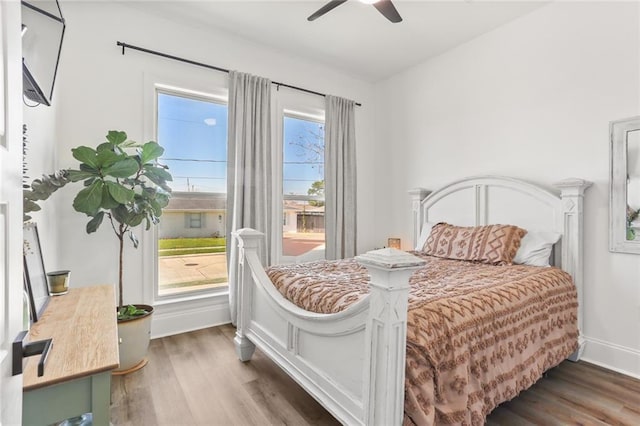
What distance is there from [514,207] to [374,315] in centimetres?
235

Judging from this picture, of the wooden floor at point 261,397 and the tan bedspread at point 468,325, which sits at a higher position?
the tan bedspread at point 468,325

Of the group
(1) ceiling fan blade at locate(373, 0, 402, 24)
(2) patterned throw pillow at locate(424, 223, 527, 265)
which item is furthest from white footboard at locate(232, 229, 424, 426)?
(1) ceiling fan blade at locate(373, 0, 402, 24)

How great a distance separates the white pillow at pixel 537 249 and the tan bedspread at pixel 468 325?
0.14m

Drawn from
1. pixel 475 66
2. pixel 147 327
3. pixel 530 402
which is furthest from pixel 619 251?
pixel 147 327

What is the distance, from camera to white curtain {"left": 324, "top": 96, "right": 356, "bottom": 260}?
156 inches

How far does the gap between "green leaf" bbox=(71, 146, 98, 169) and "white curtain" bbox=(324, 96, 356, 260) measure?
2399 millimetres

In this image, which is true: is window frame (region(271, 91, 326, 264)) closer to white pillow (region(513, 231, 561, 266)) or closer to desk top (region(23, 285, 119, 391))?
desk top (region(23, 285, 119, 391))

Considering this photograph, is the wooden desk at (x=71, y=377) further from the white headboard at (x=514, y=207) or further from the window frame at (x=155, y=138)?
the white headboard at (x=514, y=207)

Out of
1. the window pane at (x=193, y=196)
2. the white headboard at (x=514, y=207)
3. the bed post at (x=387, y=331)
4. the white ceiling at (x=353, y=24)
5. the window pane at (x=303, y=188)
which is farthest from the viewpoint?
the window pane at (x=303, y=188)

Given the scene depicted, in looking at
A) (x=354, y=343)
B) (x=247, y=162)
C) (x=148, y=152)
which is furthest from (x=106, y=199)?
(x=354, y=343)

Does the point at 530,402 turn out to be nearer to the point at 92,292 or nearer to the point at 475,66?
the point at 92,292

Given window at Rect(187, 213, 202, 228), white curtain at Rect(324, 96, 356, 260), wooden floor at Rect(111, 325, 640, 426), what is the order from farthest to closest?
white curtain at Rect(324, 96, 356, 260), window at Rect(187, 213, 202, 228), wooden floor at Rect(111, 325, 640, 426)

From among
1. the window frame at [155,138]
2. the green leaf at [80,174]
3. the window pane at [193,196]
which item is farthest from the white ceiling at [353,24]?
the green leaf at [80,174]

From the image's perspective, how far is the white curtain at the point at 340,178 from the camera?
156 inches
